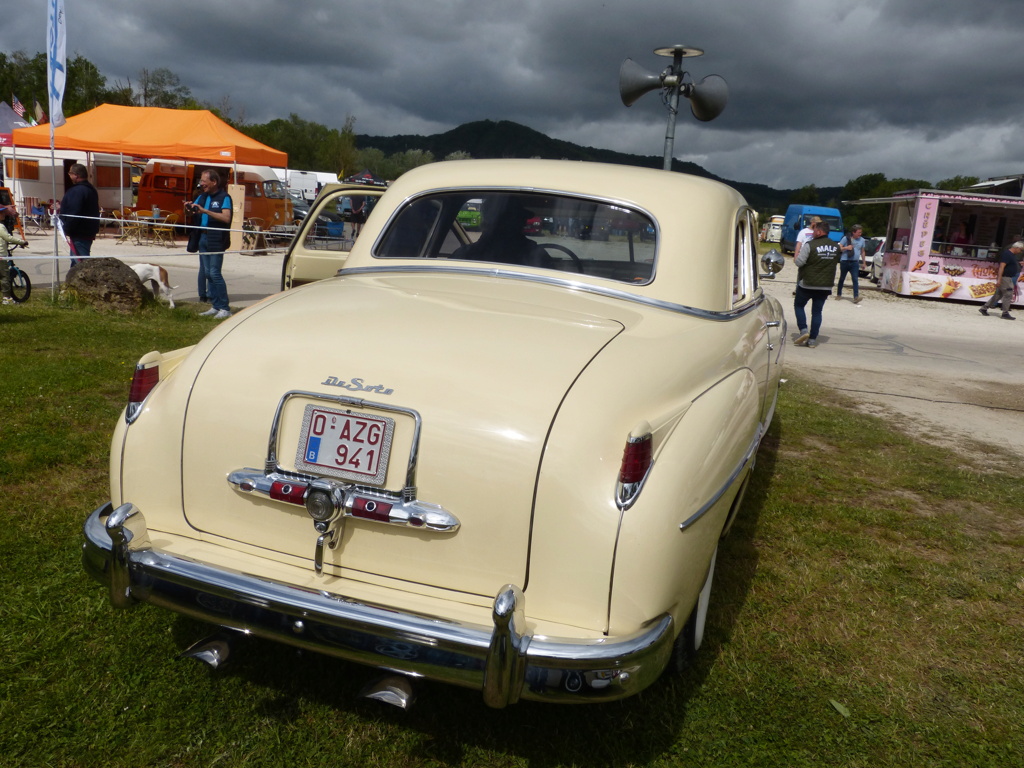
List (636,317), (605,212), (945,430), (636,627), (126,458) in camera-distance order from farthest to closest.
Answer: (945,430) → (605,212) → (636,317) → (126,458) → (636,627)

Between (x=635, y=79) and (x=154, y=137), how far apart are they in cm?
1535

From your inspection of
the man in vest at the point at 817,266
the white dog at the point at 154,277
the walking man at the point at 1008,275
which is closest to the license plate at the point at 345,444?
the white dog at the point at 154,277

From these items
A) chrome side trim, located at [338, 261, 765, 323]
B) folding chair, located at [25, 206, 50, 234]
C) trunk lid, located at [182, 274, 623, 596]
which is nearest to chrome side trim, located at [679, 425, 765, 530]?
trunk lid, located at [182, 274, 623, 596]

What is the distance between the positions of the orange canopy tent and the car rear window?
18.2m

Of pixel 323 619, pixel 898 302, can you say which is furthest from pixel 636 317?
pixel 898 302

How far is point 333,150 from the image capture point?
82812 mm

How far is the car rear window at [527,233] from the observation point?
3.49m

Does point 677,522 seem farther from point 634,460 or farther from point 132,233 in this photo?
point 132,233

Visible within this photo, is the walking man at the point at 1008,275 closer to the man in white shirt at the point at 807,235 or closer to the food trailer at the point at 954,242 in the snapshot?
the food trailer at the point at 954,242

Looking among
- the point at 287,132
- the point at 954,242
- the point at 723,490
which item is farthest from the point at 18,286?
the point at 287,132

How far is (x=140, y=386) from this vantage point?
108 inches

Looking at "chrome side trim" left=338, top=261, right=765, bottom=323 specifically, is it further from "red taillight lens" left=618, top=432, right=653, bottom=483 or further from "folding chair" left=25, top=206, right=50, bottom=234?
"folding chair" left=25, top=206, right=50, bottom=234

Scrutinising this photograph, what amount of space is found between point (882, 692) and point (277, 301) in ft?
9.02

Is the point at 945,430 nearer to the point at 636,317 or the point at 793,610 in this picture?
the point at 793,610
